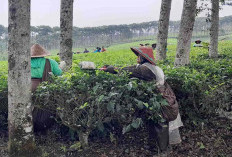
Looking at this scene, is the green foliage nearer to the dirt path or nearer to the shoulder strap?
the dirt path

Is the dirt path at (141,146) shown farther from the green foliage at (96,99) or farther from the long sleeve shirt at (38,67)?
the long sleeve shirt at (38,67)

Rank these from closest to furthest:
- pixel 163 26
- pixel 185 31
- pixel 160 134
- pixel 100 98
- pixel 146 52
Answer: pixel 100 98, pixel 160 134, pixel 146 52, pixel 185 31, pixel 163 26

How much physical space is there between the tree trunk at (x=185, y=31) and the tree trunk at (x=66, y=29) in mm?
3027

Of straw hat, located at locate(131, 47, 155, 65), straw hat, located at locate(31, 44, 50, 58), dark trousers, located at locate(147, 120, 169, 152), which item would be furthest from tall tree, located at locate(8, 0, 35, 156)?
dark trousers, located at locate(147, 120, 169, 152)

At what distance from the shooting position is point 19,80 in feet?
10.7

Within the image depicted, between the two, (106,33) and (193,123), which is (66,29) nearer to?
(193,123)

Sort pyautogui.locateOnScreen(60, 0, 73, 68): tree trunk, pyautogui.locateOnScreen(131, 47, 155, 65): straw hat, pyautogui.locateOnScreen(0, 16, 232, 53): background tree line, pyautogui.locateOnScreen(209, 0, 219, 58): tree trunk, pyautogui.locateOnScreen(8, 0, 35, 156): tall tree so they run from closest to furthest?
pyautogui.locateOnScreen(8, 0, 35, 156): tall tree → pyautogui.locateOnScreen(131, 47, 155, 65): straw hat → pyautogui.locateOnScreen(60, 0, 73, 68): tree trunk → pyautogui.locateOnScreen(209, 0, 219, 58): tree trunk → pyautogui.locateOnScreen(0, 16, 232, 53): background tree line

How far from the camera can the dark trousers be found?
3.89 meters

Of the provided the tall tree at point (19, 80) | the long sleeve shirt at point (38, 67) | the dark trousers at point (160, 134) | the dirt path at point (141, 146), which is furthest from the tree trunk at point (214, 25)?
the tall tree at point (19, 80)

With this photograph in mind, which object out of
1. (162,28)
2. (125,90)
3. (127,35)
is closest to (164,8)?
(162,28)

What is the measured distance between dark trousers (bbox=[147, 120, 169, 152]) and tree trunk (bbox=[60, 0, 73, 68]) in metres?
3.14

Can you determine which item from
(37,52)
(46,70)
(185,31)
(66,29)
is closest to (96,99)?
(46,70)

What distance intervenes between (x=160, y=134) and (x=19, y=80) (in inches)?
93.9

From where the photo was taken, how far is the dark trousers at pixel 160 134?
3887mm
